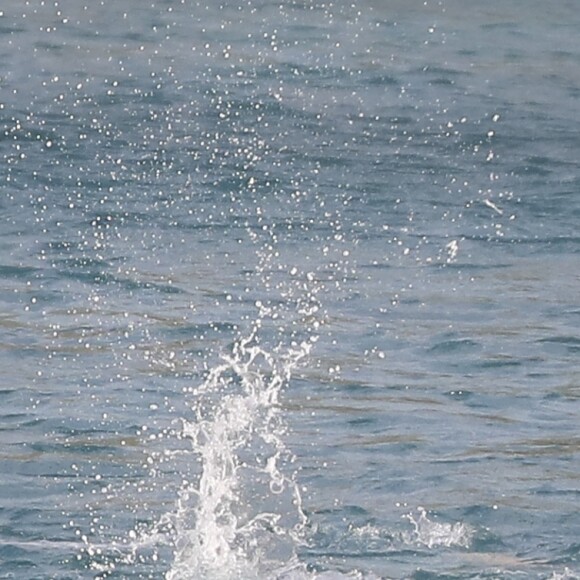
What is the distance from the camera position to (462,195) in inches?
452

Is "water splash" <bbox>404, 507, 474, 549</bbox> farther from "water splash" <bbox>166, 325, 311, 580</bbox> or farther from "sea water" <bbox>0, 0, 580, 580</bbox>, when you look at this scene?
"water splash" <bbox>166, 325, 311, 580</bbox>

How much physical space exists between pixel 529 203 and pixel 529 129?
2.54 m

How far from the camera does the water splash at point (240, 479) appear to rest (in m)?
5.71

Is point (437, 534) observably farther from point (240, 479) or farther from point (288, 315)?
point (288, 315)

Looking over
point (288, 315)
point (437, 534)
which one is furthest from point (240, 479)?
point (288, 315)

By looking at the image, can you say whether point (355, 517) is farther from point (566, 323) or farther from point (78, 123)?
point (78, 123)

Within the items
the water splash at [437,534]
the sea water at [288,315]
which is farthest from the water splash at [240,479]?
the water splash at [437,534]

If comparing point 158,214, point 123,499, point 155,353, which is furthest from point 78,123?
point 123,499

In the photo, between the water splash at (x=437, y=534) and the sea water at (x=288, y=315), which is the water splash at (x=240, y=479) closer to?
the sea water at (x=288, y=315)

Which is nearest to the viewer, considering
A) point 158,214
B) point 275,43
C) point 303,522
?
point 303,522

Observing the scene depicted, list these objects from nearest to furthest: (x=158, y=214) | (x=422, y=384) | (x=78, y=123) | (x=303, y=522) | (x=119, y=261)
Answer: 1. (x=303, y=522)
2. (x=422, y=384)
3. (x=119, y=261)
4. (x=158, y=214)
5. (x=78, y=123)

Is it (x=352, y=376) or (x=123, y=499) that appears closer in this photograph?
(x=123, y=499)

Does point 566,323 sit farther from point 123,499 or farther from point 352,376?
point 123,499

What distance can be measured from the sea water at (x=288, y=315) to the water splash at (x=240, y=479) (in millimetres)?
13
